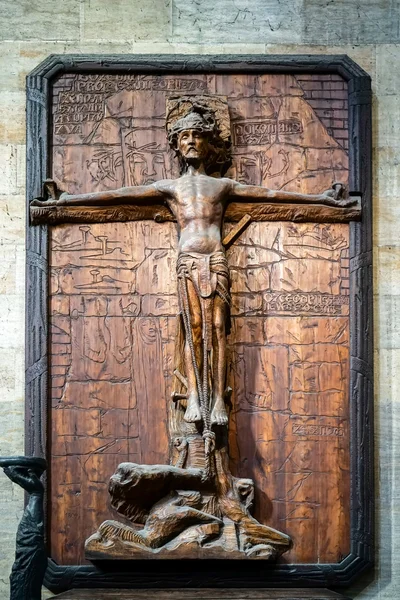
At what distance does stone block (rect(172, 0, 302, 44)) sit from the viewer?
24.8 ft

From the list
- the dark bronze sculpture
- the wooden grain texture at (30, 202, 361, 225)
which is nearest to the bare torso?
the wooden grain texture at (30, 202, 361, 225)

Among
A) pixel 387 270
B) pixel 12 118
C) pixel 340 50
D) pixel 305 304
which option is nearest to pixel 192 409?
pixel 305 304

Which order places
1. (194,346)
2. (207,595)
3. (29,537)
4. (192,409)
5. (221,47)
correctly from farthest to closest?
(221,47), (194,346), (192,409), (207,595), (29,537)

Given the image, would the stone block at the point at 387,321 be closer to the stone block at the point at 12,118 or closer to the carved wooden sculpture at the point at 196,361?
the carved wooden sculpture at the point at 196,361

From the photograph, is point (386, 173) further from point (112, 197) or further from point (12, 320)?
point (12, 320)

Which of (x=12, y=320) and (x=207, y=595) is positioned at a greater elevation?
(x=12, y=320)

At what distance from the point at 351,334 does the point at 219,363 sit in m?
0.89

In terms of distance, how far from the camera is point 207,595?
6.59 m

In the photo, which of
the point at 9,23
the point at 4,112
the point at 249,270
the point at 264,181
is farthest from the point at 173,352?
the point at 9,23

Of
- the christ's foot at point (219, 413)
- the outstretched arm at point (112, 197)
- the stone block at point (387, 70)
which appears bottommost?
the christ's foot at point (219, 413)

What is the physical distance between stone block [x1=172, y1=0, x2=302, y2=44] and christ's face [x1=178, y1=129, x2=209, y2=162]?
76cm

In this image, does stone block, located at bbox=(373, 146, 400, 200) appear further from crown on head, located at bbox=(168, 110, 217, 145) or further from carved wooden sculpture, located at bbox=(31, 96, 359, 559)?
crown on head, located at bbox=(168, 110, 217, 145)

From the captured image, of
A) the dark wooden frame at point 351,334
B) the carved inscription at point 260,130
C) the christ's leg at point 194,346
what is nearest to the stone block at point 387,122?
the dark wooden frame at point 351,334

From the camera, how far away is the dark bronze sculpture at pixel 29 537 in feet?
20.5
